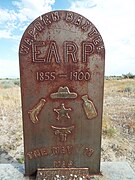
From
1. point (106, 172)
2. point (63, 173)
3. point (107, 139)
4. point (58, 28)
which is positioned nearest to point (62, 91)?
point (58, 28)

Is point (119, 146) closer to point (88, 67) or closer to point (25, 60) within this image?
point (88, 67)

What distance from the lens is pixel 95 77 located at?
9.09 feet

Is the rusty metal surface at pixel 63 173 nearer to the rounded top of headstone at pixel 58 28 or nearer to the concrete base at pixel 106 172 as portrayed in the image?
the concrete base at pixel 106 172

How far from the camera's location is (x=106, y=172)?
3.08 metres

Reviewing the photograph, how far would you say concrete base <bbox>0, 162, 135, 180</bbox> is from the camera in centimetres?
294

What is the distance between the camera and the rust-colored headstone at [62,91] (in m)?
2.65

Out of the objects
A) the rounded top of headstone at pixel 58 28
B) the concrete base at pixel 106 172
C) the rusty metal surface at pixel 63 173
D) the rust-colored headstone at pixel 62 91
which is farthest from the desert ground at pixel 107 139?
the rounded top of headstone at pixel 58 28

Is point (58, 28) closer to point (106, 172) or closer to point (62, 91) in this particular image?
point (62, 91)

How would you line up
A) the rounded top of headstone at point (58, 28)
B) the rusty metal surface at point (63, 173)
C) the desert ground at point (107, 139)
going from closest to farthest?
the rounded top of headstone at point (58, 28), the rusty metal surface at point (63, 173), the desert ground at point (107, 139)

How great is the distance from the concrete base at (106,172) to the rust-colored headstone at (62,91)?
0.37 feet

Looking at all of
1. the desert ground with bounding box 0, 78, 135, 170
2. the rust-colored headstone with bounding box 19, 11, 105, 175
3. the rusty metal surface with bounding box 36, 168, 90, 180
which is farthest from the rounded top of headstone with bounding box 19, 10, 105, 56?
the desert ground with bounding box 0, 78, 135, 170

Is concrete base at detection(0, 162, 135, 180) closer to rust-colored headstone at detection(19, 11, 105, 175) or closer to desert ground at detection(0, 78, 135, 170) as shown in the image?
rust-colored headstone at detection(19, 11, 105, 175)

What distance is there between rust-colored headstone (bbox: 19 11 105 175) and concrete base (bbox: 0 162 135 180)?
0.11m

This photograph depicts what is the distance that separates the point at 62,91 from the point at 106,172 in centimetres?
122
